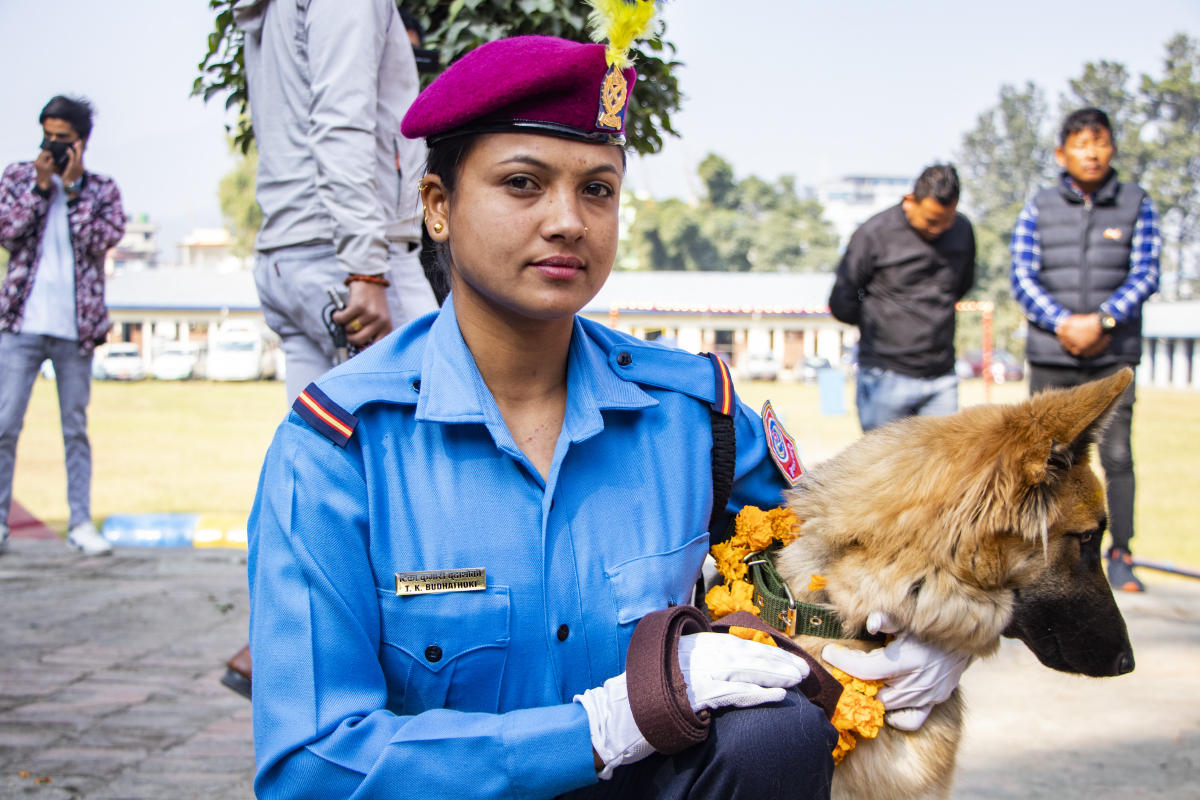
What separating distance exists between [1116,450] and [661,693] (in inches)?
173

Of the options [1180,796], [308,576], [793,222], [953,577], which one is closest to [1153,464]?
[1180,796]

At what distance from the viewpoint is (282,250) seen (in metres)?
3.00

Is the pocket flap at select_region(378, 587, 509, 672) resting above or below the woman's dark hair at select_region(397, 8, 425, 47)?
below

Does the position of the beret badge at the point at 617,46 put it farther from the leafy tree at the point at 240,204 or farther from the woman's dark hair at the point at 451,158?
the leafy tree at the point at 240,204

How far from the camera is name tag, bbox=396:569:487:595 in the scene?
5.15 feet

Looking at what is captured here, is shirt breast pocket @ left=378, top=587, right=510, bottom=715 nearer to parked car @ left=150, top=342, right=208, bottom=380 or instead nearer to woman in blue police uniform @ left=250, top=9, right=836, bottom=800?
woman in blue police uniform @ left=250, top=9, right=836, bottom=800

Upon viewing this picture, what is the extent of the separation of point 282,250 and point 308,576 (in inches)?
71.2

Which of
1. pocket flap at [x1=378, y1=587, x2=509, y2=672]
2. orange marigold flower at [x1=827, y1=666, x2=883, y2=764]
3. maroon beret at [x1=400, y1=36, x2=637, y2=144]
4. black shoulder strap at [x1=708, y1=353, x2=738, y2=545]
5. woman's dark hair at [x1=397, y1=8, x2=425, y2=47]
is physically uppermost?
woman's dark hair at [x1=397, y1=8, x2=425, y2=47]

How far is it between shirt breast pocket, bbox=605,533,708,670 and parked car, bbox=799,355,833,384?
41.3 meters

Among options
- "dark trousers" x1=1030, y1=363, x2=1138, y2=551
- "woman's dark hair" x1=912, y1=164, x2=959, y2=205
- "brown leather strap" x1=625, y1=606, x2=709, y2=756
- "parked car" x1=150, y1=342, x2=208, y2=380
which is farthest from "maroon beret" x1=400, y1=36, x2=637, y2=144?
"parked car" x1=150, y1=342, x2=208, y2=380

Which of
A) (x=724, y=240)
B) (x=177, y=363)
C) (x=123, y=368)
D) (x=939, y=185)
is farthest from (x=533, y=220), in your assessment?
(x=724, y=240)

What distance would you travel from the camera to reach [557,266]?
5.51 feet

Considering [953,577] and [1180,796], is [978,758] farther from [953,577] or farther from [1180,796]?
[953,577]

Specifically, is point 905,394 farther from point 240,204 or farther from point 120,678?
point 240,204
